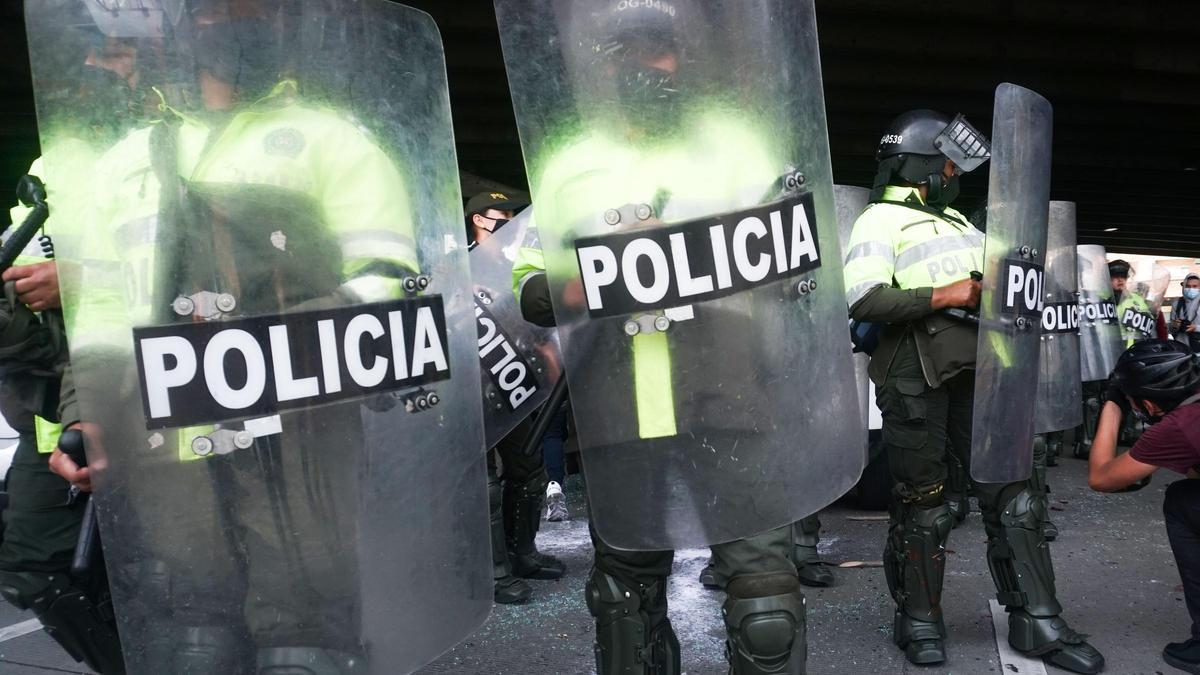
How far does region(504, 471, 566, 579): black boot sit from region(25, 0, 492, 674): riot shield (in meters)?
2.73

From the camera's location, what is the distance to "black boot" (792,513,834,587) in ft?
13.4

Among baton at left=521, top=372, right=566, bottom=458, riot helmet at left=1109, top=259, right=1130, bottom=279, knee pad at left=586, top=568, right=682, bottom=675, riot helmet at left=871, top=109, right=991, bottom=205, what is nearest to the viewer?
knee pad at left=586, top=568, right=682, bottom=675

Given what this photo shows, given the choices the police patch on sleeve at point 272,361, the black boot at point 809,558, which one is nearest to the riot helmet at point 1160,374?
the black boot at point 809,558

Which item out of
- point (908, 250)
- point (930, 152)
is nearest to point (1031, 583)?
point (908, 250)

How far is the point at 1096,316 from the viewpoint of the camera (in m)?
6.48

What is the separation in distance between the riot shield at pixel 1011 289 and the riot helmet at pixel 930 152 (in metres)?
0.22

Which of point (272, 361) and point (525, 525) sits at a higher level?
point (272, 361)

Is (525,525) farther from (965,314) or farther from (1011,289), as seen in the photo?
(1011,289)

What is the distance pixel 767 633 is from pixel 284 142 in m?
1.38

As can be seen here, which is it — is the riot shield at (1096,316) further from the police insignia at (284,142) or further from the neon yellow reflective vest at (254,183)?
the police insignia at (284,142)

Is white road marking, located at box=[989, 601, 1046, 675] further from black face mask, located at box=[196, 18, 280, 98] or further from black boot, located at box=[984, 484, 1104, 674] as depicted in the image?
black face mask, located at box=[196, 18, 280, 98]

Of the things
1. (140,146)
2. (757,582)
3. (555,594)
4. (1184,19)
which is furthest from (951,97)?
(140,146)

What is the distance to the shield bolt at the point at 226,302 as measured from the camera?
4.63 feet

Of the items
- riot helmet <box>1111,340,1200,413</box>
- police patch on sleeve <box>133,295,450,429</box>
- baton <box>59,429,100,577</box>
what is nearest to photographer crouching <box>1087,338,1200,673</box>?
riot helmet <box>1111,340,1200,413</box>
